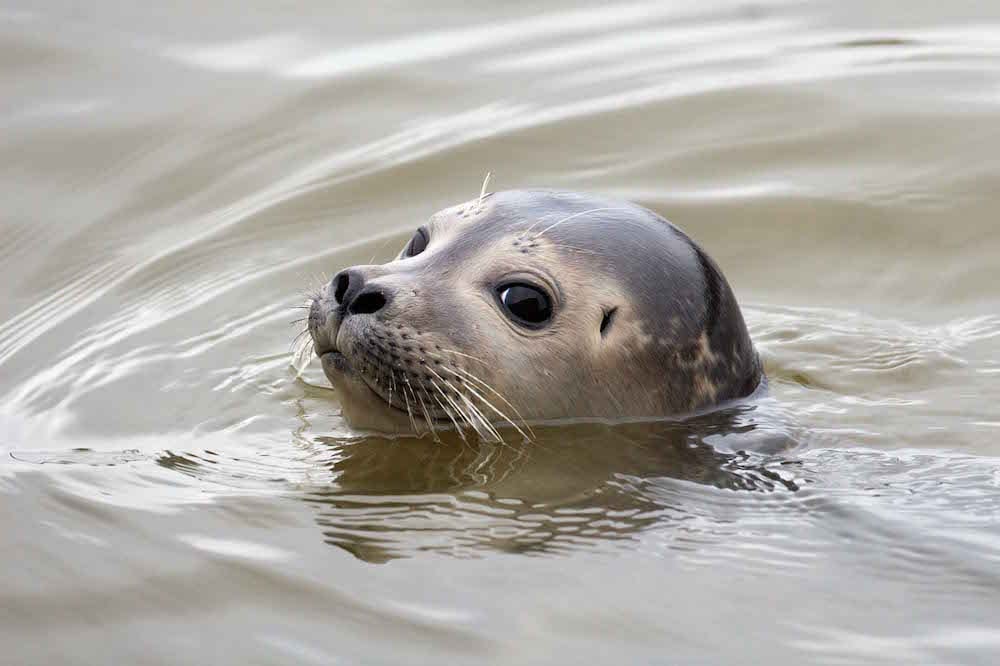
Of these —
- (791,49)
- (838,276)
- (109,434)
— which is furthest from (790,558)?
(791,49)

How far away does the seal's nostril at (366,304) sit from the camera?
187 inches

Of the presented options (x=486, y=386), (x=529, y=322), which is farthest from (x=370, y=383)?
(x=529, y=322)

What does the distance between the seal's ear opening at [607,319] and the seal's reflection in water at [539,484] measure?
30 cm

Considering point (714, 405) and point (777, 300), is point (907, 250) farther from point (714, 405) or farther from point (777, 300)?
point (714, 405)

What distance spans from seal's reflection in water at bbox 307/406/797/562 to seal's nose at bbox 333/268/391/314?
472 mm

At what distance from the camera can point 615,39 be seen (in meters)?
8.84

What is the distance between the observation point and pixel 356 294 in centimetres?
475

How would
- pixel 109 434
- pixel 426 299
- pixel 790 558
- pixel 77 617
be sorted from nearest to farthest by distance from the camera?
pixel 77 617 < pixel 790 558 < pixel 426 299 < pixel 109 434

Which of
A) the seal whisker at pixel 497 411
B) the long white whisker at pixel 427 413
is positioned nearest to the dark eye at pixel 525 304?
the seal whisker at pixel 497 411

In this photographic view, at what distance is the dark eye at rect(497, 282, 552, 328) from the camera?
16.3 feet

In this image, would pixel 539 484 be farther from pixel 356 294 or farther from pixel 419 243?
pixel 419 243

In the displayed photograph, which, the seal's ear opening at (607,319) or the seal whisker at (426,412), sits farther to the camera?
the seal's ear opening at (607,319)

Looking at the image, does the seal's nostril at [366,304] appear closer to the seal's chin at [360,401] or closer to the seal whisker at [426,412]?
the seal's chin at [360,401]

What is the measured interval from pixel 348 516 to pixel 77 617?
0.86 meters
